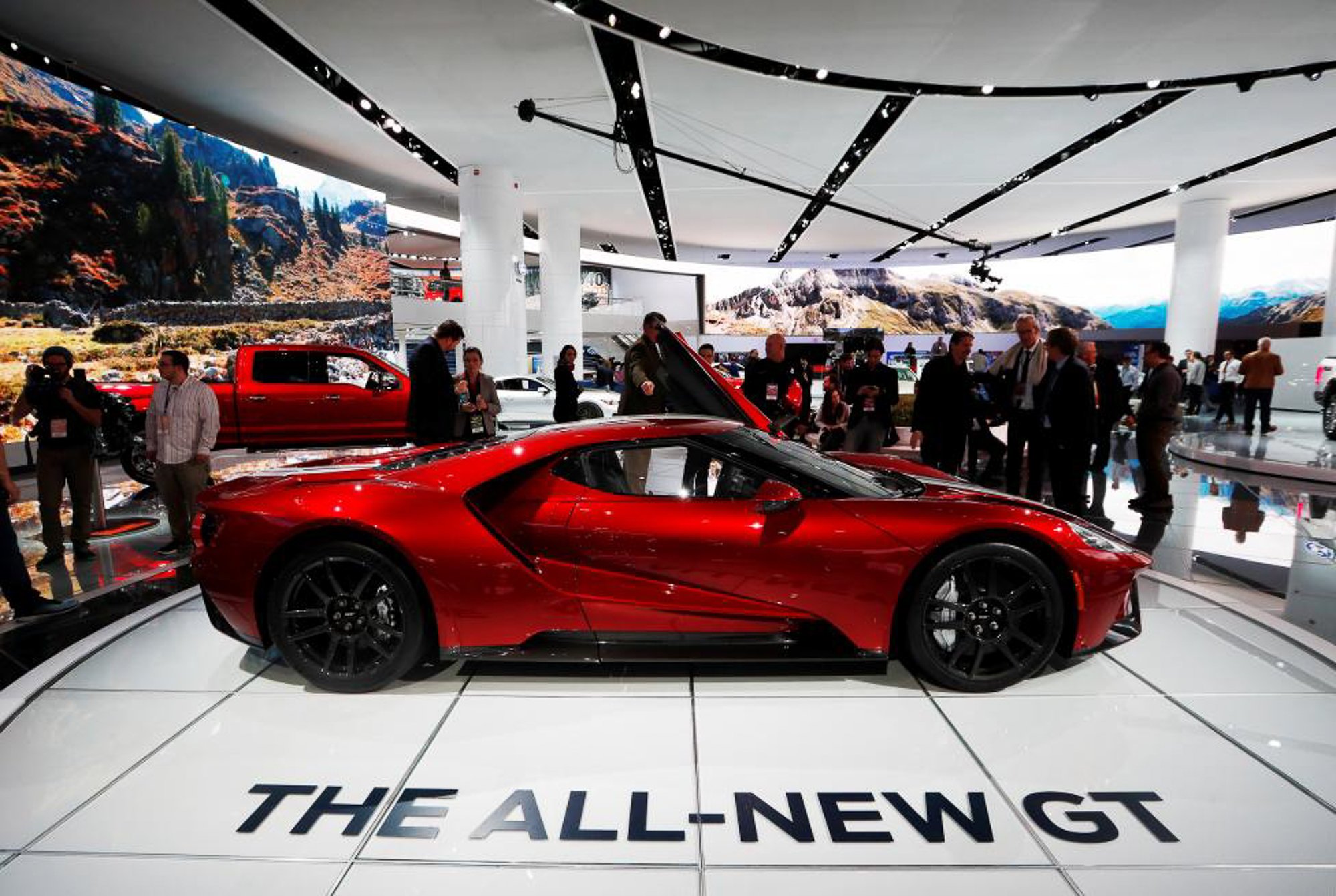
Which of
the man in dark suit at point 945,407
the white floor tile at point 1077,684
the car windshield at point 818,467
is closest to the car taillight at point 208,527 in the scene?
the car windshield at point 818,467

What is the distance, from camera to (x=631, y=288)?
32875mm

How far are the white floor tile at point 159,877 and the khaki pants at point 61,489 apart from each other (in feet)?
11.5

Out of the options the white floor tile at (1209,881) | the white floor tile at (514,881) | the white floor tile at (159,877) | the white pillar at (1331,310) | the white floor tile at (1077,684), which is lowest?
the white floor tile at (159,877)

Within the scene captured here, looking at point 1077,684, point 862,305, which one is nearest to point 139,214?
point 1077,684

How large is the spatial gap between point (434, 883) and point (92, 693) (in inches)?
77.9

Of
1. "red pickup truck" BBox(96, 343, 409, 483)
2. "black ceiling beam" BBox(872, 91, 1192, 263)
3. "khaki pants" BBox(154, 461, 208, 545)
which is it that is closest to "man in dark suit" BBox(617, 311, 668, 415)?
"khaki pants" BBox(154, 461, 208, 545)

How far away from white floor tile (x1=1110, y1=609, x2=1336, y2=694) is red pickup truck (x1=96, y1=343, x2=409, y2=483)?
7.48m

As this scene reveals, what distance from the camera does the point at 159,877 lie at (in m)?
1.69

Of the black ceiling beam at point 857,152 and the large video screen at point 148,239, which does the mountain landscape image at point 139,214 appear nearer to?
the large video screen at point 148,239

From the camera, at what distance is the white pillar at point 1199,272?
15.7 metres

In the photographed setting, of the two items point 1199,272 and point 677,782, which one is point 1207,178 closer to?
point 1199,272

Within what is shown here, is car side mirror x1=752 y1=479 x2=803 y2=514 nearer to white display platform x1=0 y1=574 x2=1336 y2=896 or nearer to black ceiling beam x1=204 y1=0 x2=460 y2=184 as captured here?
white display platform x1=0 y1=574 x2=1336 y2=896

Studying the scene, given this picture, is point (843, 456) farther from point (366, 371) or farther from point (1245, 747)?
point (366, 371)

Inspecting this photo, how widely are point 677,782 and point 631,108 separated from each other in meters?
9.56
